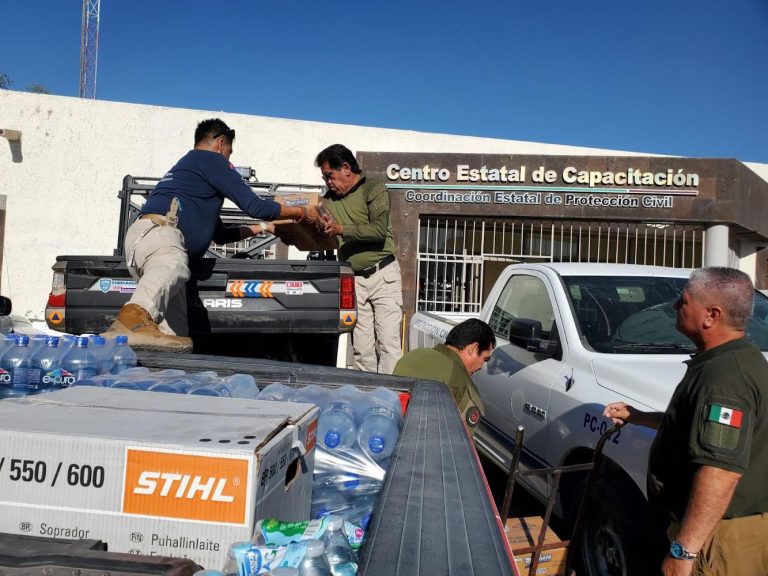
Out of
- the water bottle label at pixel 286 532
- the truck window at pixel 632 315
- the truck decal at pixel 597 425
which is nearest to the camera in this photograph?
the water bottle label at pixel 286 532

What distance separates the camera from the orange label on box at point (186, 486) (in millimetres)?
1261

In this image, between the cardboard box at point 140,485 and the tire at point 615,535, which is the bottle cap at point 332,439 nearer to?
the cardboard box at point 140,485

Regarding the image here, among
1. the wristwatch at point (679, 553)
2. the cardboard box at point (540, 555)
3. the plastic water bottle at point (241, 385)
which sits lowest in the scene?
the cardboard box at point (540, 555)

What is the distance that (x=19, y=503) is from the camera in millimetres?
1313

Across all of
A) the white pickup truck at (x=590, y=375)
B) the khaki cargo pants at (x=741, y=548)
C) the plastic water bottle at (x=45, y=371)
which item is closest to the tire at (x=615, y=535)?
the white pickup truck at (x=590, y=375)

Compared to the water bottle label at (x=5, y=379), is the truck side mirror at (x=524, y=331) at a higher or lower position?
higher

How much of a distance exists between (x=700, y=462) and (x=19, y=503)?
194 centimetres

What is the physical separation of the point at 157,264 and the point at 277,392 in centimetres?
156

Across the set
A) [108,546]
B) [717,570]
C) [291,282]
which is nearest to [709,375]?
[717,570]

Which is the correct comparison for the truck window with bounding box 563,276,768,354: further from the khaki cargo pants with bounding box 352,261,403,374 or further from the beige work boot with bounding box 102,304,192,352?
the beige work boot with bounding box 102,304,192,352

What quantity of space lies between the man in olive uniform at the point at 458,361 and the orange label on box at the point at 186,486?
191 centimetres

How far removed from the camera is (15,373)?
8.24ft

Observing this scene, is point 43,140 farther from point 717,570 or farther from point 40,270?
point 717,570

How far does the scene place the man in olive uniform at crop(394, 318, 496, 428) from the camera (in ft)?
11.5
